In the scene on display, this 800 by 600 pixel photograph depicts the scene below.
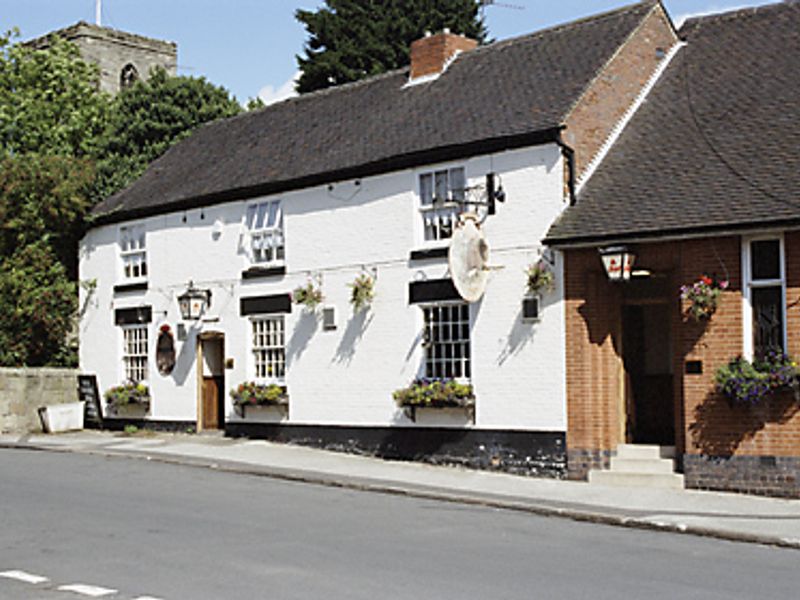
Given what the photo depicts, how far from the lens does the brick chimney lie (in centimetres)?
2386

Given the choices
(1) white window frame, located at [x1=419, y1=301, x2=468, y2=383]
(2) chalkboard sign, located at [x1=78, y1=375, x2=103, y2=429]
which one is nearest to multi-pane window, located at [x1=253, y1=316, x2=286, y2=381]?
(1) white window frame, located at [x1=419, y1=301, x2=468, y2=383]

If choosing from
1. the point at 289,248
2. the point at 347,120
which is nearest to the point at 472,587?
the point at 289,248

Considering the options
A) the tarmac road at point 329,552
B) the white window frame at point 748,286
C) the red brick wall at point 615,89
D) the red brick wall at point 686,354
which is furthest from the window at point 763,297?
the tarmac road at point 329,552

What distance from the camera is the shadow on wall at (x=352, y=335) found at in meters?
21.4

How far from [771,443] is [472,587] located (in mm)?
7908

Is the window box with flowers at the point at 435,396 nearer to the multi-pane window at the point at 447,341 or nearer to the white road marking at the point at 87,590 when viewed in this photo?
the multi-pane window at the point at 447,341

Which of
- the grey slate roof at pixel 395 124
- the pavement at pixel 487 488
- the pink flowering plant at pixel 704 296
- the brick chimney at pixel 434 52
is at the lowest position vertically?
the pavement at pixel 487 488

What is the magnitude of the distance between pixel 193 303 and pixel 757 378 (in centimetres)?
1279

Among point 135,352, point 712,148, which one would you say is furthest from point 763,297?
point 135,352

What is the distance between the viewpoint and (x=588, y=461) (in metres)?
17.9

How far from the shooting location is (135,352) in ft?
88.4

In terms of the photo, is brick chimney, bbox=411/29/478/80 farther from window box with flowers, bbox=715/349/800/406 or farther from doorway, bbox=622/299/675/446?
window box with flowers, bbox=715/349/800/406

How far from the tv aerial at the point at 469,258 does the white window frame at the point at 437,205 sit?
100 cm

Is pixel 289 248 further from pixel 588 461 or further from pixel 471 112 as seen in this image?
pixel 588 461
